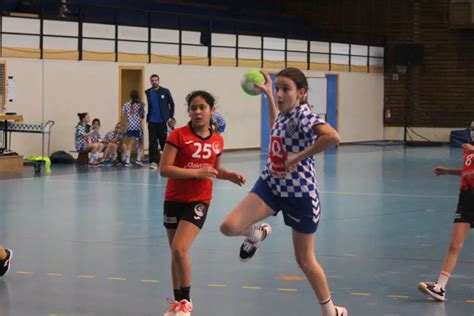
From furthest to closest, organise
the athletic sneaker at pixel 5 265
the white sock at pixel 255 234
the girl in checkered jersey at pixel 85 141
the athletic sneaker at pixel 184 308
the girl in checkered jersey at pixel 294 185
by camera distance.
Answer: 1. the girl in checkered jersey at pixel 85 141
2. the athletic sneaker at pixel 5 265
3. the white sock at pixel 255 234
4. the athletic sneaker at pixel 184 308
5. the girl in checkered jersey at pixel 294 185

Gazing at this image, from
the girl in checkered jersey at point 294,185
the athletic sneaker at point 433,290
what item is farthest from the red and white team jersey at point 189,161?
the athletic sneaker at point 433,290

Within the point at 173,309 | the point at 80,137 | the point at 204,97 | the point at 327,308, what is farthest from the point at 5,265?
the point at 80,137

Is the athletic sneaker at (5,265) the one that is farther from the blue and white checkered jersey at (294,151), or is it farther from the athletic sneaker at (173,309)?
the blue and white checkered jersey at (294,151)

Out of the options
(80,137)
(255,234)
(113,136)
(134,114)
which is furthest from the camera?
(113,136)

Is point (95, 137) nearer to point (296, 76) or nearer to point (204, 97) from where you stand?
point (204, 97)

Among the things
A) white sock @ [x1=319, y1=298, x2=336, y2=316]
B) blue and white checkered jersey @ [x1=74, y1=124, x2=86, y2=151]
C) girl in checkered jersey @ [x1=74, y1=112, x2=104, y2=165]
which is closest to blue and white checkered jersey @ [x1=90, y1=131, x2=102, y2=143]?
girl in checkered jersey @ [x1=74, y1=112, x2=104, y2=165]

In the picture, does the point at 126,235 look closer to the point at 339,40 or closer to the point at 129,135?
the point at 129,135

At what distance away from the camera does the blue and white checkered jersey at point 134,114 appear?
25172mm

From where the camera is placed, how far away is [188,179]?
7969mm

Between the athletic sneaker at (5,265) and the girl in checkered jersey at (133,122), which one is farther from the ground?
the girl in checkered jersey at (133,122)

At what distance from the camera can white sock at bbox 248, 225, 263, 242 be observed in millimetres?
8367

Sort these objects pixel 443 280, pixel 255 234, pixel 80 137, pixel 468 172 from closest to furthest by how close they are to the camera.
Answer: pixel 255 234
pixel 443 280
pixel 468 172
pixel 80 137

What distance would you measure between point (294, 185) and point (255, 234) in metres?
0.94

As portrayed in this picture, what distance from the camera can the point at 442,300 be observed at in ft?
28.7
